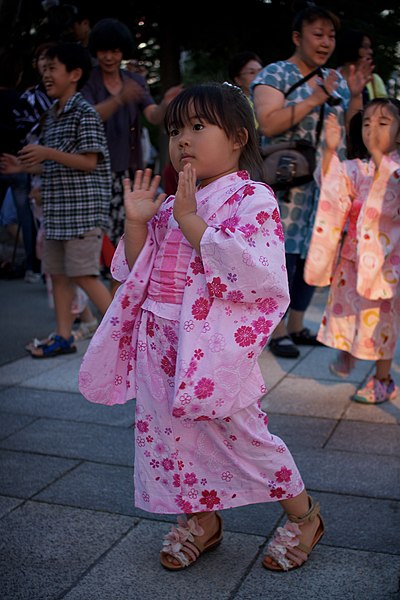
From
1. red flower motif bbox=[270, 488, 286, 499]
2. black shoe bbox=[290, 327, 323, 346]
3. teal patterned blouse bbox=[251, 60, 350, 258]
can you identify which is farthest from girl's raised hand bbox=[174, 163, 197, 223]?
black shoe bbox=[290, 327, 323, 346]

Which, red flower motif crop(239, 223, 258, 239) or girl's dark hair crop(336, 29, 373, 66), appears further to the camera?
girl's dark hair crop(336, 29, 373, 66)

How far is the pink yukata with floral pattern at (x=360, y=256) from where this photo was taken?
415 centimetres

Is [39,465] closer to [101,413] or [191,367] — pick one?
[101,413]

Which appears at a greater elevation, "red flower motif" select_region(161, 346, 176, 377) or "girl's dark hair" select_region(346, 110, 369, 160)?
"girl's dark hair" select_region(346, 110, 369, 160)

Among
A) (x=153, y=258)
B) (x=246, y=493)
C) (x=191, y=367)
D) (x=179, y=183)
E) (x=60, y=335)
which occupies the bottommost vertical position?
(x=60, y=335)

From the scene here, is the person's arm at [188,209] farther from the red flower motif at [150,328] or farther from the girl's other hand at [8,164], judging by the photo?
the girl's other hand at [8,164]

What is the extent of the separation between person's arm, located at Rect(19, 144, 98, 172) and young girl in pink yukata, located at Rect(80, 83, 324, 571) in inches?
87.8

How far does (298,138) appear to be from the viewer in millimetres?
5023

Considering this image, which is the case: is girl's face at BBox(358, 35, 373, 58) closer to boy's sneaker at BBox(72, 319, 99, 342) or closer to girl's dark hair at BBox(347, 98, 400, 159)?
girl's dark hair at BBox(347, 98, 400, 159)

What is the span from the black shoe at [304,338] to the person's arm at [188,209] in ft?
10.8

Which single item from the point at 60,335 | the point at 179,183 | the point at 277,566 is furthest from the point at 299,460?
the point at 60,335

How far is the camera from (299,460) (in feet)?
11.9

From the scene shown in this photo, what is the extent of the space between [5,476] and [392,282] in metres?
1.99

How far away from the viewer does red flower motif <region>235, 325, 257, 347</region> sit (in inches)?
96.8
